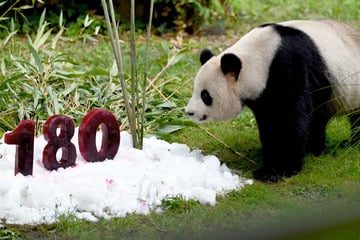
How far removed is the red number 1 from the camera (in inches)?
213

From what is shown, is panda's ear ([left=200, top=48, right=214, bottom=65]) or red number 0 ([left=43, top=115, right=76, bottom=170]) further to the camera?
panda's ear ([left=200, top=48, right=214, bottom=65])

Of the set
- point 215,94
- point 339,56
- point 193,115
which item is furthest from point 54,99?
point 339,56

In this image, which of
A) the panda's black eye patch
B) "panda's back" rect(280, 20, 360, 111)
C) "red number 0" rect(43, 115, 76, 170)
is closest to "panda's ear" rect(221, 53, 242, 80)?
the panda's black eye patch

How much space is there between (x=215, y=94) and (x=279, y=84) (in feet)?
1.48

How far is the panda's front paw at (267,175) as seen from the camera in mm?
6023

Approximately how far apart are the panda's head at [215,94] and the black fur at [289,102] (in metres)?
0.15

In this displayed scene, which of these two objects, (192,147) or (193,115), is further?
(192,147)

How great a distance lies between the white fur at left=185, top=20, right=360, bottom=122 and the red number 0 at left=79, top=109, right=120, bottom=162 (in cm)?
56

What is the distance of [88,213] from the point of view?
17.0 feet

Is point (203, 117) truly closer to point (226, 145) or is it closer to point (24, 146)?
point (226, 145)

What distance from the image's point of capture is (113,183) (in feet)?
17.9

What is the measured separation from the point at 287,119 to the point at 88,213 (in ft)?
5.30

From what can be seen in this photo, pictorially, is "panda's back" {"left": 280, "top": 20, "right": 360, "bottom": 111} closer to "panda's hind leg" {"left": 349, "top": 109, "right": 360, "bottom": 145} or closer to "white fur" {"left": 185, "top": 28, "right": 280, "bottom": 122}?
"panda's hind leg" {"left": 349, "top": 109, "right": 360, "bottom": 145}

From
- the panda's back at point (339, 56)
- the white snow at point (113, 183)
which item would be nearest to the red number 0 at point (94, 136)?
the white snow at point (113, 183)
